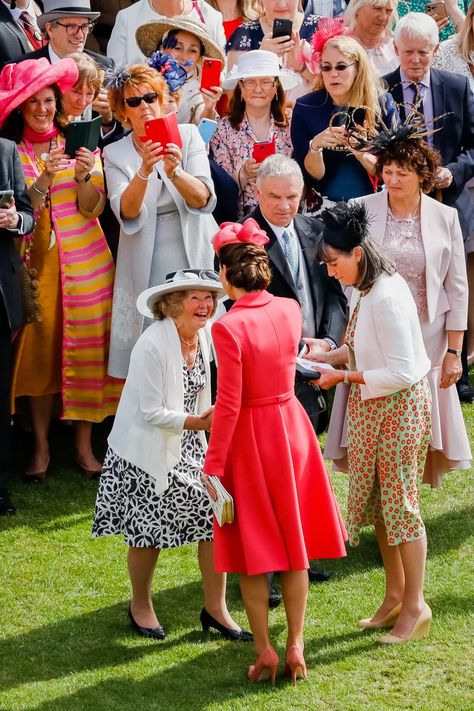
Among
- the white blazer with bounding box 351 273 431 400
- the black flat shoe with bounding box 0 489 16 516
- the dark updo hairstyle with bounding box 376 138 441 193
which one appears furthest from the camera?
the black flat shoe with bounding box 0 489 16 516

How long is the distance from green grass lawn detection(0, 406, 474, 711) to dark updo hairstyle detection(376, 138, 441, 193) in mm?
2056

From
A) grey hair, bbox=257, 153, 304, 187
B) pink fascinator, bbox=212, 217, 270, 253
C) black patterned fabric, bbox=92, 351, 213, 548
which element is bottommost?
black patterned fabric, bbox=92, 351, 213, 548

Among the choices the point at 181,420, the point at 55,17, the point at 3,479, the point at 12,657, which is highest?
the point at 55,17

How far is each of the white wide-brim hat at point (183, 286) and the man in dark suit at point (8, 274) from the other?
4.78ft

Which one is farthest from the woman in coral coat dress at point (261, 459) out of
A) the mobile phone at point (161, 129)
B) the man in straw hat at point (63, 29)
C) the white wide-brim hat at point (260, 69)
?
the man in straw hat at point (63, 29)

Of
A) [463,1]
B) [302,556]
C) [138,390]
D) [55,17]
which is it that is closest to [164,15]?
[55,17]

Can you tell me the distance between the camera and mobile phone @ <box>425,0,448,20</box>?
9.48 m

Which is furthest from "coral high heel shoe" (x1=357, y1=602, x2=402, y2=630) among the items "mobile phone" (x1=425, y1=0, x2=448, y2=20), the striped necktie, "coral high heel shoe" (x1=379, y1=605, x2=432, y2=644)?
"mobile phone" (x1=425, y1=0, x2=448, y2=20)

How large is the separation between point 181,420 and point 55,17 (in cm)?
338

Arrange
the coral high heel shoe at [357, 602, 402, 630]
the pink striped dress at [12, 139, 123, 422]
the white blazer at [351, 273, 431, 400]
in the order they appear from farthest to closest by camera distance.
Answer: the pink striped dress at [12, 139, 123, 422], the coral high heel shoe at [357, 602, 402, 630], the white blazer at [351, 273, 431, 400]

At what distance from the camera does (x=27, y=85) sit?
6945 mm

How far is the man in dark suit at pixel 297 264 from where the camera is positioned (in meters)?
6.25

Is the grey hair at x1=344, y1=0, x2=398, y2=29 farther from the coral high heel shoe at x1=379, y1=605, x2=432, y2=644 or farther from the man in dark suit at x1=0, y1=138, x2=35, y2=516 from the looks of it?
the coral high heel shoe at x1=379, y1=605, x2=432, y2=644

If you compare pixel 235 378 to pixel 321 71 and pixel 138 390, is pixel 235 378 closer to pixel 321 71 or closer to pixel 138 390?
pixel 138 390
